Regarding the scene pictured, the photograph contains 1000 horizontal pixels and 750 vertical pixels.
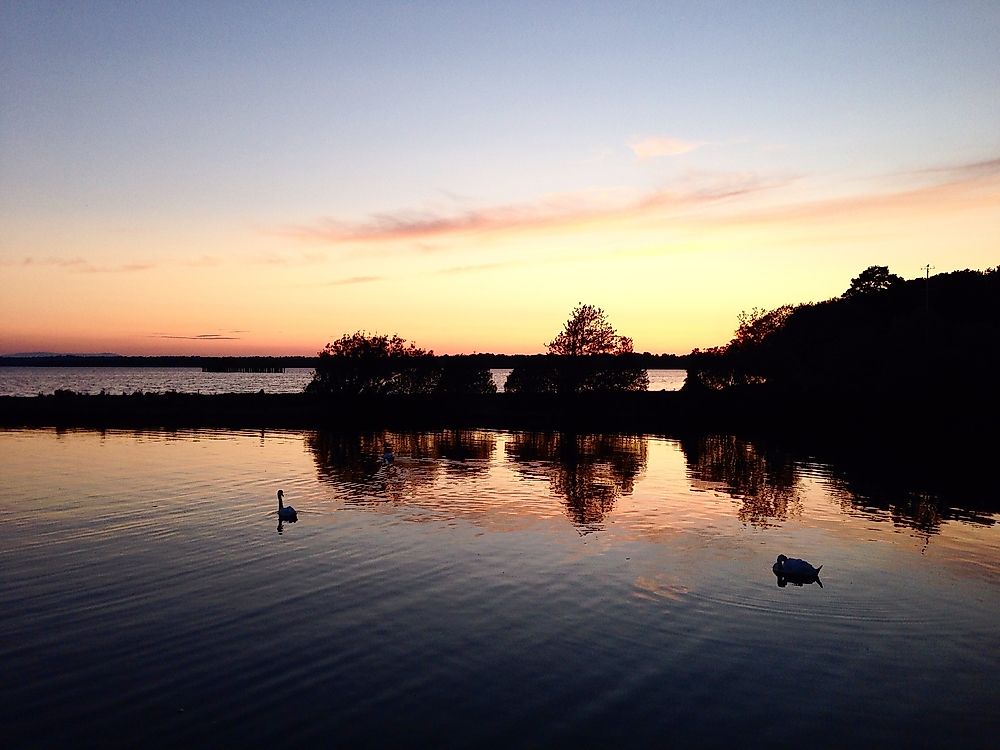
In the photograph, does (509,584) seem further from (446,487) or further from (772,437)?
(772,437)

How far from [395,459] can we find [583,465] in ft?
40.2

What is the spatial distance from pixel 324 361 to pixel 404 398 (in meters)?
10.5

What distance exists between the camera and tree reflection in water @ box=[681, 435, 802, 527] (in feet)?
105

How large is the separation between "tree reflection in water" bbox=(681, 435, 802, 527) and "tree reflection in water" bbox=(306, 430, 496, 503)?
545 inches

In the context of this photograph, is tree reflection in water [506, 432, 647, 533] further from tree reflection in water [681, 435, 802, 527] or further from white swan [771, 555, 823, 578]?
white swan [771, 555, 823, 578]

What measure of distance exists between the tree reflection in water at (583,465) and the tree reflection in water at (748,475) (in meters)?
3.98

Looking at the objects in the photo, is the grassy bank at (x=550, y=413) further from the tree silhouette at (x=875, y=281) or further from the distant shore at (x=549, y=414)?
the tree silhouette at (x=875, y=281)

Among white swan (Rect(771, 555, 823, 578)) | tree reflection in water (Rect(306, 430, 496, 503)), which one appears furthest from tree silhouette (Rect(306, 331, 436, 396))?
white swan (Rect(771, 555, 823, 578))

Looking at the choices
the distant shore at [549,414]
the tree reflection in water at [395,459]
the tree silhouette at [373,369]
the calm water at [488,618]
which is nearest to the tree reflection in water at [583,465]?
the calm water at [488,618]

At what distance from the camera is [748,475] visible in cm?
4281

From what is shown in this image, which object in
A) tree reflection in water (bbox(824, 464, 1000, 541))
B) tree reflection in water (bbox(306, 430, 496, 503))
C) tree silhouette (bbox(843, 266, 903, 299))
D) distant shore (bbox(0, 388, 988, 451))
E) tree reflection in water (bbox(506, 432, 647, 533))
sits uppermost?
tree silhouette (bbox(843, 266, 903, 299))

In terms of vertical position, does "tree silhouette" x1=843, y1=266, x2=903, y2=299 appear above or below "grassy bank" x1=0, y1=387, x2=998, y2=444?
above

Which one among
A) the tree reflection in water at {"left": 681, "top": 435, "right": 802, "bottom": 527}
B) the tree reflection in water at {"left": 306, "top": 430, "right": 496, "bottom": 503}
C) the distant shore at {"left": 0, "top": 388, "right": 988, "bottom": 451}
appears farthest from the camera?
the distant shore at {"left": 0, "top": 388, "right": 988, "bottom": 451}

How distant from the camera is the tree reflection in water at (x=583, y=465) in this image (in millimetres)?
32594
